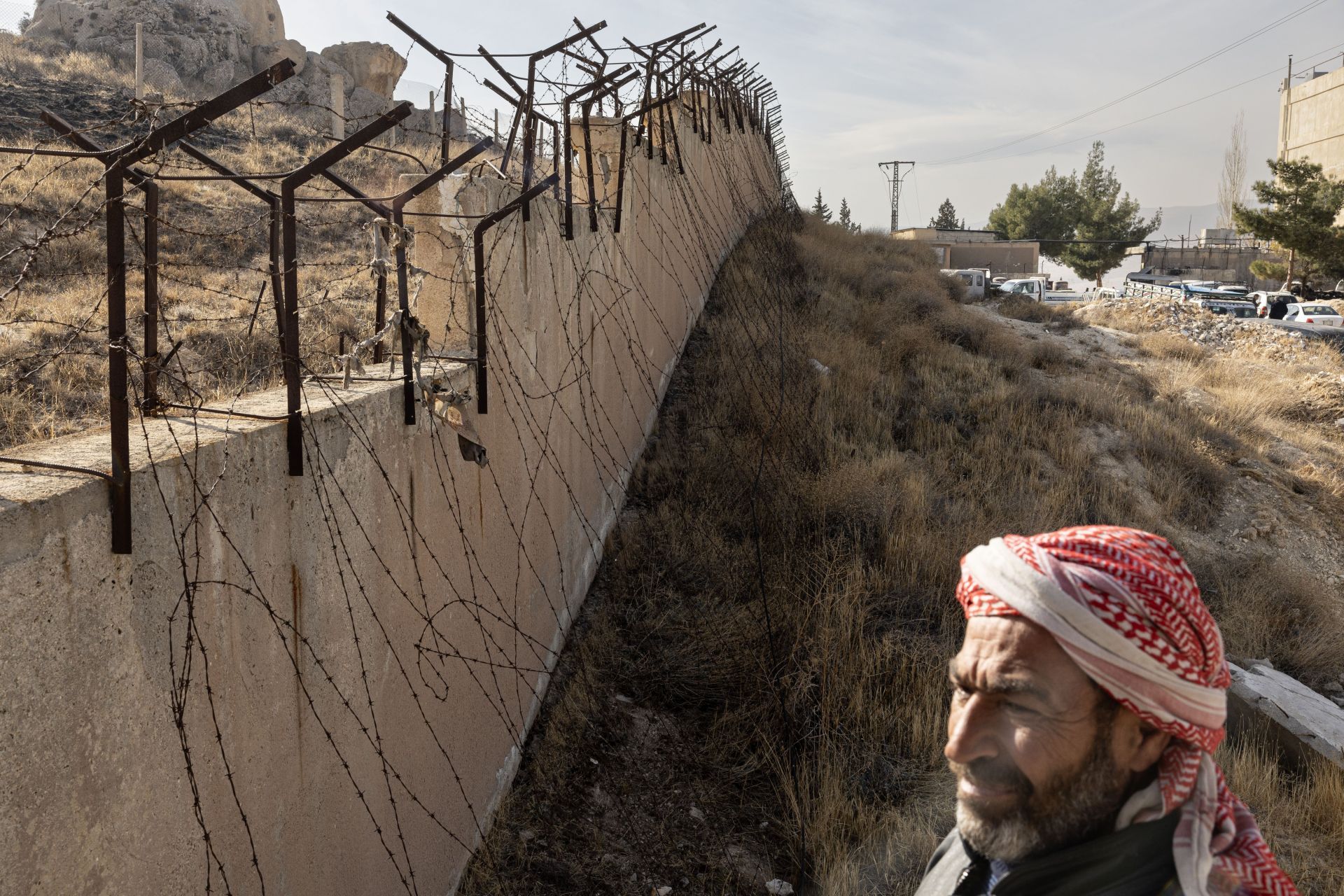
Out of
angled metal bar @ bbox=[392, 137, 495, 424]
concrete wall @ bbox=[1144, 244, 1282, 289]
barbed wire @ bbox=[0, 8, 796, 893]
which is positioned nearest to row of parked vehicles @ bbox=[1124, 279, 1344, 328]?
concrete wall @ bbox=[1144, 244, 1282, 289]

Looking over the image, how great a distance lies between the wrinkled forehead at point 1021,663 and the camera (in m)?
1.47

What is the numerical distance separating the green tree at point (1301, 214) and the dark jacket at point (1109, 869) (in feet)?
124

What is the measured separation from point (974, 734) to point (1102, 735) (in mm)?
190

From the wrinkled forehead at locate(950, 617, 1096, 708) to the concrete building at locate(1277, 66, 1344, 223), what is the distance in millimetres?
52456

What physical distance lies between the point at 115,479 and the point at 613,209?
186 inches

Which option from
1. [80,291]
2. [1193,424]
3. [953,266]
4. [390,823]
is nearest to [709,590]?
[390,823]

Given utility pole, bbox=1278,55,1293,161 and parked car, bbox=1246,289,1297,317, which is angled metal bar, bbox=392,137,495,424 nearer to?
parked car, bbox=1246,289,1297,317

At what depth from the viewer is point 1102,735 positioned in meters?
1.45

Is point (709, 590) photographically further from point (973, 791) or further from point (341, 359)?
point (973, 791)

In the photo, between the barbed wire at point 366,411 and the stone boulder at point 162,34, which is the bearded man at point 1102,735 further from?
the stone boulder at point 162,34

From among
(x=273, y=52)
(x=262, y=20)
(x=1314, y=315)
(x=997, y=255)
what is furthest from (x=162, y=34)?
(x=997, y=255)

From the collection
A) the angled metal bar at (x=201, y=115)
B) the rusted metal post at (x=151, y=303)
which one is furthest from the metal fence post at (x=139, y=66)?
the angled metal bar at (x=201, y=115)

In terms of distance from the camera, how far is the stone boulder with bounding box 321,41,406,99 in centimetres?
3067

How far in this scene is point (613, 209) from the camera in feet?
19.9
